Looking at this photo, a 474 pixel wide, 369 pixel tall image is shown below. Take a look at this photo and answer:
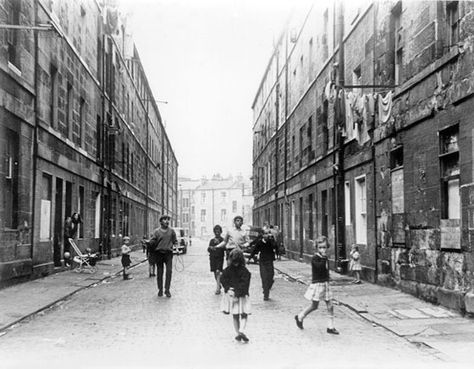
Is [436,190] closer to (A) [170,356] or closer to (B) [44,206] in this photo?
(A) [170,356]

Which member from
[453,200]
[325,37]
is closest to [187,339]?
[453,200]

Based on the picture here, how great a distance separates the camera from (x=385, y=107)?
46.5 ft

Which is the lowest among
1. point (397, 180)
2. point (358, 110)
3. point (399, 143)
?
point (397, 180)

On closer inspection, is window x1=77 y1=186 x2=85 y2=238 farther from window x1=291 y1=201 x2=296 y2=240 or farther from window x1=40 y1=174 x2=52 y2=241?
window x1=291 y1=201 x2=296 y2=240

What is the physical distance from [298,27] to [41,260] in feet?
61.4

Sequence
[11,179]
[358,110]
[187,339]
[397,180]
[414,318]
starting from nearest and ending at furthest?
[187,339]
[414,318]
[397,180]
[11,179]
[358,110]

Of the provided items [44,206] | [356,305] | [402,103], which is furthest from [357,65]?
[44,206]

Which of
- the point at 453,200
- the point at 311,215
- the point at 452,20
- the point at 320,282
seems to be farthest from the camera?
the point at 311,215

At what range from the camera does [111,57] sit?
2912 centimetres

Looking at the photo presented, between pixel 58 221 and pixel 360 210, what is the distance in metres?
9.58

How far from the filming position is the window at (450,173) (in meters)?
11.0

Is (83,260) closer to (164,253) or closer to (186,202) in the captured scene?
(164,253)

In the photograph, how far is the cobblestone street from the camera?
265 inches

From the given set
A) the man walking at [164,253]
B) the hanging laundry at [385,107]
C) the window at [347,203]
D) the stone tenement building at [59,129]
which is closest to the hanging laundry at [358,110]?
the hanging laundry at [385,107]
